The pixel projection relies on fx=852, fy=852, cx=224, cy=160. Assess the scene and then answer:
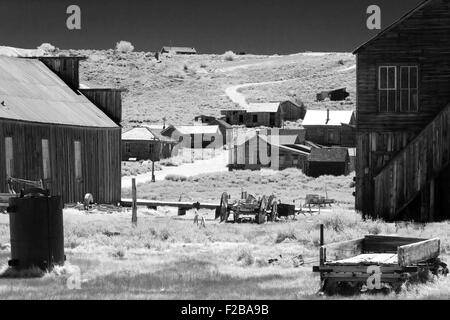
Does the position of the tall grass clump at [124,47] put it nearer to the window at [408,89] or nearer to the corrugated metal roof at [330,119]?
the corrugated metal roof at [330,119]

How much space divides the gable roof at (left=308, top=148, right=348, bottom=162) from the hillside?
36538mm

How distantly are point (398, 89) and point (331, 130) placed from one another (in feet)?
166

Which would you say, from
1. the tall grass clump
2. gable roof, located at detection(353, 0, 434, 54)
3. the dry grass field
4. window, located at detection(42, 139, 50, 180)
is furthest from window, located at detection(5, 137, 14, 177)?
the tall grass clump

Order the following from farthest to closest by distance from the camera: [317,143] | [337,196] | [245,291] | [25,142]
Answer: [317,143], [337,196], [25,142], [245,291]

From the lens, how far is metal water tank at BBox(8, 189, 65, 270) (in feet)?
46.5

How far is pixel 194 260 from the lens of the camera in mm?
17031

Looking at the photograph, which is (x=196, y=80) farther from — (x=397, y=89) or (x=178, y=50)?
(x=397, y=89)

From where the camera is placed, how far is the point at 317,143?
77000 millimetres

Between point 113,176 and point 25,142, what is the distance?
27.0 feet

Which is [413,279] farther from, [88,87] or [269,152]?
[269,152]

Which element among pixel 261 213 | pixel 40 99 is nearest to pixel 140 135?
pixel 40 99

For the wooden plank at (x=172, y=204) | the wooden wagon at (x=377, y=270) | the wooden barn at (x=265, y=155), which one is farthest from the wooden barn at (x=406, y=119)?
the wooden barn at (x=265, y=155)

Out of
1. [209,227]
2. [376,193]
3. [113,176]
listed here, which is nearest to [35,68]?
[113,176]

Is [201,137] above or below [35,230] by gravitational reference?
above
